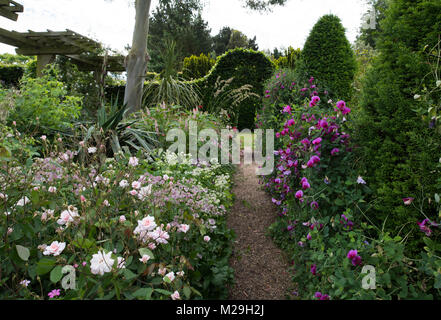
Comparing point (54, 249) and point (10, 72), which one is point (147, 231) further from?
point (10, 72)

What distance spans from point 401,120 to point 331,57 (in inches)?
92.8

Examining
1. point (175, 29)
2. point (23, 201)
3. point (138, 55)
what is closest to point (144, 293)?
point (23, 201)

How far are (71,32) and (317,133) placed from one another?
7713mm

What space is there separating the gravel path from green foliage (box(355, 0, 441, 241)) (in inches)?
35.9

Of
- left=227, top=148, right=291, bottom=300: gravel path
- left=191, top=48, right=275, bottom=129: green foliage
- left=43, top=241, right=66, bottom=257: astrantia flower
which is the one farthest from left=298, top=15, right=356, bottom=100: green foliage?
left=191, top=48, right=275, bottom=129: green foliage

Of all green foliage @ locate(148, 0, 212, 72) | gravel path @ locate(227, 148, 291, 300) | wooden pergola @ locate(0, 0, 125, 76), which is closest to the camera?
gravel path @ locate(227, 148, 291, 300)

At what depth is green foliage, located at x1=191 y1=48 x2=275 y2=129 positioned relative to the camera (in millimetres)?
8492

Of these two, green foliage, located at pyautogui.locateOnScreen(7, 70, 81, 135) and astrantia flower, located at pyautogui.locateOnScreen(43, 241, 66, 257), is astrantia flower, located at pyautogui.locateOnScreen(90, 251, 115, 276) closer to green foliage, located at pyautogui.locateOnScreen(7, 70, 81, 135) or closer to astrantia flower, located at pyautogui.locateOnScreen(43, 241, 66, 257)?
astrantia flower, located at pyautogui.locateOnScreen(43, 241, 66, 257)

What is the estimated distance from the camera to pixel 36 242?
4.45 ft

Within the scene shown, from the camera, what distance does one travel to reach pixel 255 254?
8.30 ft

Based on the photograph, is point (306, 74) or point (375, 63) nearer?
point (375, 63)

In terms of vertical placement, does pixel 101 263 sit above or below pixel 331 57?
below

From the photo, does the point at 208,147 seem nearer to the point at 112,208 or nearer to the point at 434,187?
the point at 112,208
